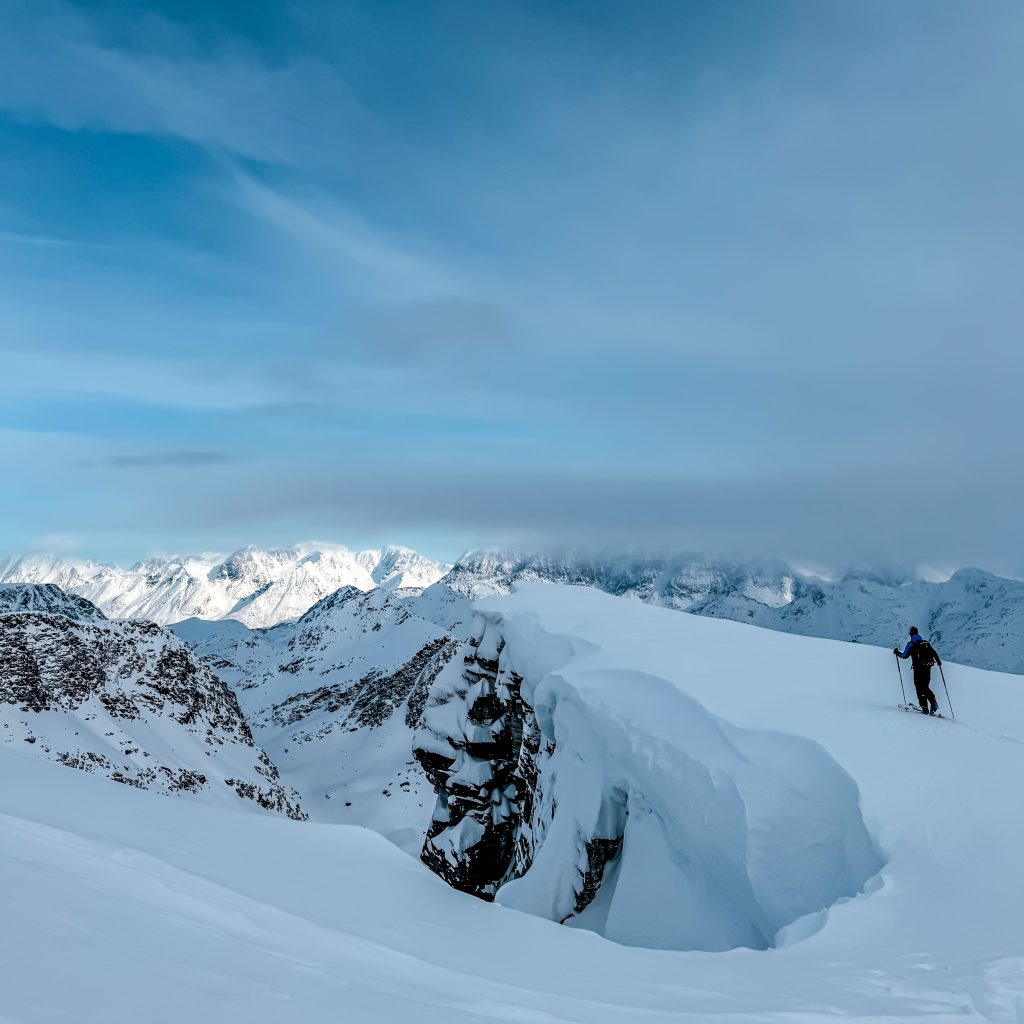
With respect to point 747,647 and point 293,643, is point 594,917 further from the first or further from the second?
point 293,643

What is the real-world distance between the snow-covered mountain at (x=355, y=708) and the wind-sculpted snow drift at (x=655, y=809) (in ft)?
87.1

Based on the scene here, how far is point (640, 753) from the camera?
43.4 ft

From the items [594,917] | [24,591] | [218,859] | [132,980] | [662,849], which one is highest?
[24,591]

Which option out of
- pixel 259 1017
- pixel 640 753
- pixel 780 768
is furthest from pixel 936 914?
pixel 259 1017

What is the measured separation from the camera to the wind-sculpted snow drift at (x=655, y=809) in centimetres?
1049

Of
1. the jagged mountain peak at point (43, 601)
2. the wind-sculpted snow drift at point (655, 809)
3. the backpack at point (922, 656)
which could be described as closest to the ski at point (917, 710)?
the backpack at point (922, 656)

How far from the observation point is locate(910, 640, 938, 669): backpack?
14320mm

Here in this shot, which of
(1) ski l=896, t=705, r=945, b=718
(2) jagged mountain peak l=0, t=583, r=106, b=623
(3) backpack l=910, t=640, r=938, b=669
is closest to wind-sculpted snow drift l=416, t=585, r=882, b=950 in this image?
(1) ski l=896, t=705, r=945, b=718

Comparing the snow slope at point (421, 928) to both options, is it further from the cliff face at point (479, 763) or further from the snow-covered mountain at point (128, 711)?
the snow-covered mountain at point (128, 711)

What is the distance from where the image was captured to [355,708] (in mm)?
91375

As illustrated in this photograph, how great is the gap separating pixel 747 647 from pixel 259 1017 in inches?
682

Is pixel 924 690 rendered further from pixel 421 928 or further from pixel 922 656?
pixel 421 928

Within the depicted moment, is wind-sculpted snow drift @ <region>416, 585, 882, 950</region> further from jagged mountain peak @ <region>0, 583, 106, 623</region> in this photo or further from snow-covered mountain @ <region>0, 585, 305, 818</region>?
jagged mountain peak @ <region>0, 583, 106, 623</region>

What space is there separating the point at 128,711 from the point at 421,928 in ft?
173
